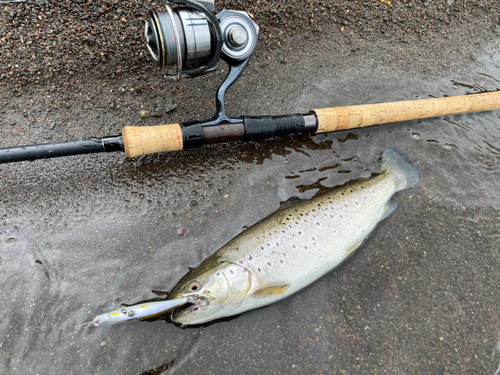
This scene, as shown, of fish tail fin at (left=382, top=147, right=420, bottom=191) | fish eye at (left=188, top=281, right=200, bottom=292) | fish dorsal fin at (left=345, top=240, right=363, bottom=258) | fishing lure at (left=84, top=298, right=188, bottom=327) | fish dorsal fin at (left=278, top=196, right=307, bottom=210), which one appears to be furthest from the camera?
fish tail fin at (left=382, top=147, right=420, bottom=191)

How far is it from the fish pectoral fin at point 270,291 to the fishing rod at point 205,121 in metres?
0.99

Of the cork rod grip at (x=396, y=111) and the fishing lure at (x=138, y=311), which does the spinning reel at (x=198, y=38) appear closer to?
the cork rod grip at (x=396, y=111)

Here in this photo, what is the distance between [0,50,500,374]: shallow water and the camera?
1802 mm

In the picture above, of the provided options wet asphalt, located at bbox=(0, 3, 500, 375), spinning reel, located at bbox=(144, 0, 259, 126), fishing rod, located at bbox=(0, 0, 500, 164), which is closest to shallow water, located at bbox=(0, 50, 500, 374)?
wet asphalt, located at bbox=(0, 3, 500, 375)

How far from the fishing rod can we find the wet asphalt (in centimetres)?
25

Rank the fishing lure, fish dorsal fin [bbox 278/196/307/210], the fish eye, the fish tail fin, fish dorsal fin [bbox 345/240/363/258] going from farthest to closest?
the fish tail fin → fish dorsal fin [bbox 278/196/307/210] → fish dorsal fin [bbox 345/240/363/258] → the fish eye → the fishing lure

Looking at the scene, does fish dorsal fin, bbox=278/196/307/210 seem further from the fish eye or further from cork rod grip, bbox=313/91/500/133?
the fish eye

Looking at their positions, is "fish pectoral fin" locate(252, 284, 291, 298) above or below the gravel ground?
below

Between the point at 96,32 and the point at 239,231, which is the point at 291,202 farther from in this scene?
the point at 96,32

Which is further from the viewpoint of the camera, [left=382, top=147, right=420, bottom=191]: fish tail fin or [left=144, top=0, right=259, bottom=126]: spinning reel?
[left=382, top=147, right=420, bottom=191]: fish tail fin

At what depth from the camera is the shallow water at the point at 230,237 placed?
180cm

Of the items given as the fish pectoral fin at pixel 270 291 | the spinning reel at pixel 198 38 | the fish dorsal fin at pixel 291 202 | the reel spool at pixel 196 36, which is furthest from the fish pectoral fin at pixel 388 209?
the reel spool at pixel 196 36

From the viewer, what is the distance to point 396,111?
2.33m

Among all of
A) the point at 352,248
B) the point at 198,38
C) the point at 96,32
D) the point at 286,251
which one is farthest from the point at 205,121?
the point at 352,248
